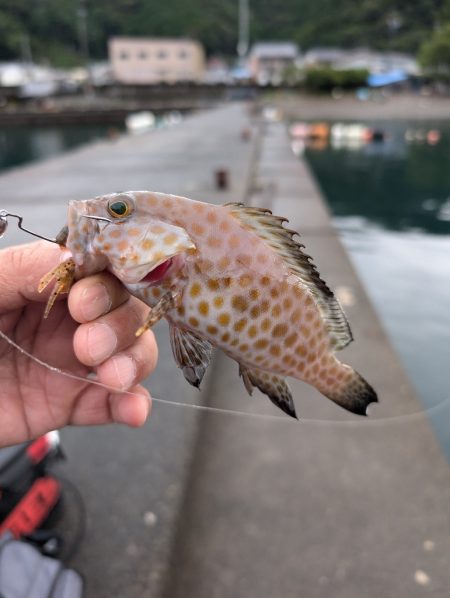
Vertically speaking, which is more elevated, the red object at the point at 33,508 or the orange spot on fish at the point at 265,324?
the orange spot on fish at the point at 265,324

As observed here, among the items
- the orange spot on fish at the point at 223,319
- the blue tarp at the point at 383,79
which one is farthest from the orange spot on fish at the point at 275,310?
the blue tarp at the point at 383,79

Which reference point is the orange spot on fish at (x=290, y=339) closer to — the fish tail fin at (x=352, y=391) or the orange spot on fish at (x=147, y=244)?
the fish tail fin at (x=352, y=391)

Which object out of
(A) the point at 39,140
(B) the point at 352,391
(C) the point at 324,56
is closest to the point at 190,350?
(B) the point at 352,391

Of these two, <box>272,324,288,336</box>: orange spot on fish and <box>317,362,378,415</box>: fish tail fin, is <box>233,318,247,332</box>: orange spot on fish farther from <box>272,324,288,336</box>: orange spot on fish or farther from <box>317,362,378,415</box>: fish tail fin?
<box>317,362,378,415</box>: fish tail fin

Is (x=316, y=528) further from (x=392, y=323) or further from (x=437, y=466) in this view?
(x=392, y=323)

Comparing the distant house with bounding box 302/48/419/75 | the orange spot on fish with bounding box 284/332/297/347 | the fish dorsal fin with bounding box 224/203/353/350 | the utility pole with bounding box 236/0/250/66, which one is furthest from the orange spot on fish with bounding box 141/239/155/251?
the distant house with bounding box 302/48/419/75

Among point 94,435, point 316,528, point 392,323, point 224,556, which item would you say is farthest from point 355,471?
point 94,435

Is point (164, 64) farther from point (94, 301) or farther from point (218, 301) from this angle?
point (218, 301)
